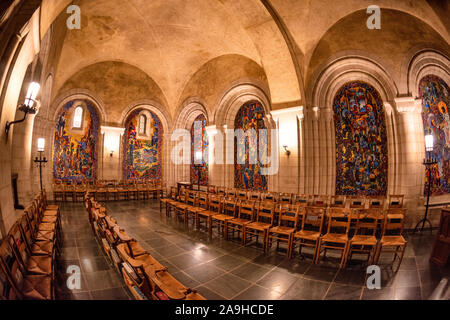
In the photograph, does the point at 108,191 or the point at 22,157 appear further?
the point at 108,191

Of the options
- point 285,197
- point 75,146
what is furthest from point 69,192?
point 285,197

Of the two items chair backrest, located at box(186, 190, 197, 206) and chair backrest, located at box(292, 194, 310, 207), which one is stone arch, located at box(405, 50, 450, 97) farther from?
chair backrest, located at box(186, 190, 197, 206)

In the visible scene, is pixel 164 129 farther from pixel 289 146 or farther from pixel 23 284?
pixel 23 284

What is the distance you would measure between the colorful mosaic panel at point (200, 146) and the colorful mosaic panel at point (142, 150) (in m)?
2.32

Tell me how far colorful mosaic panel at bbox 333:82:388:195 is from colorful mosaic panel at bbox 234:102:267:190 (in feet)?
10.3

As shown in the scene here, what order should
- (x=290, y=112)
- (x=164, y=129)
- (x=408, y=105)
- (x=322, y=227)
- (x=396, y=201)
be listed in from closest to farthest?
1. (x=322, y=227)
2. (x=396, y=201)
3. (x=408, y=105)
4. (x=290, y=112)
5. (x=164, y=129)

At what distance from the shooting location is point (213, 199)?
5.98m

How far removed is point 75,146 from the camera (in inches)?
446

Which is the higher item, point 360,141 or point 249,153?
point 360,141

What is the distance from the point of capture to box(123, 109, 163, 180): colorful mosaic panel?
42.0ft

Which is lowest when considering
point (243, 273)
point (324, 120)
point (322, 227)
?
point (243, 273)

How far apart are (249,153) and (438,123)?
672 cm

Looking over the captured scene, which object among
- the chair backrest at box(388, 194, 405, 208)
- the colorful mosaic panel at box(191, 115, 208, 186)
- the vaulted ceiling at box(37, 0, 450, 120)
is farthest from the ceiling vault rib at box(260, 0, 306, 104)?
the colorful mosaic panel at box(191, 115, 208, 186)

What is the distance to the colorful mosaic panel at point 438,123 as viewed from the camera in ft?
21.1
